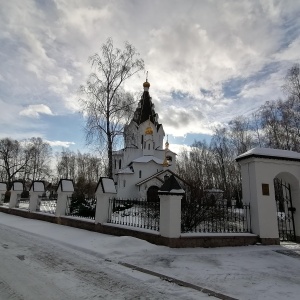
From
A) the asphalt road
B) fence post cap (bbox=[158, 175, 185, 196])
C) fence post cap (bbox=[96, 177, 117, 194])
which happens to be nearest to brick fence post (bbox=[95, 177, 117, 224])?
fence post cap (bbox=[96, 177, 117, 194])

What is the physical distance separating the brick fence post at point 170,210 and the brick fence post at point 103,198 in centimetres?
304

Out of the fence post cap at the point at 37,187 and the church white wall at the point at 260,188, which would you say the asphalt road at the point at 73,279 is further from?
the fence post cap at the point at 37,187

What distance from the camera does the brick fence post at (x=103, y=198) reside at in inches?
416

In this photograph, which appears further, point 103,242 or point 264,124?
point 264,124

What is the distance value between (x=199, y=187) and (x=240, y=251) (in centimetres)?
358

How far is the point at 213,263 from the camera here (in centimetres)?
642

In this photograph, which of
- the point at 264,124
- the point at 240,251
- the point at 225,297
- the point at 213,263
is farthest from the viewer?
the point at 264,124

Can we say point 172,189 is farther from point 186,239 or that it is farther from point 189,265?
point 189,265

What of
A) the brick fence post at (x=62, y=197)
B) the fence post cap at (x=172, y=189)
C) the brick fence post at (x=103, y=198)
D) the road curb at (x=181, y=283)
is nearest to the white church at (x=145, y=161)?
the brick fence post at (x=62, y=197)

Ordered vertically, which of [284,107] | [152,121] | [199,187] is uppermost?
[152,121]

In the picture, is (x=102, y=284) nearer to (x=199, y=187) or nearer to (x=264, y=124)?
(x=199, y=187)

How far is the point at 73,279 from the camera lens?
4.94 meters

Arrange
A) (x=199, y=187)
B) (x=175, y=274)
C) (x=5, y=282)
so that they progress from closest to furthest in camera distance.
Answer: (x=5, y=282), (x=175, y=274), (x=199, y=187)

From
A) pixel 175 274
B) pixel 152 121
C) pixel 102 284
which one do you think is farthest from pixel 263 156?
pixel 152 121
